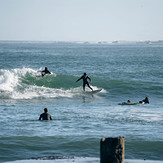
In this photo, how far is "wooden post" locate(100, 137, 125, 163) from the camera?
693cm

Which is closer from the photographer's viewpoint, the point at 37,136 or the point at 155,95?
the point at 37,136

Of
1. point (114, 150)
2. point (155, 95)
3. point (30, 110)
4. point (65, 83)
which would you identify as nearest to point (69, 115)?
point (30, 110)

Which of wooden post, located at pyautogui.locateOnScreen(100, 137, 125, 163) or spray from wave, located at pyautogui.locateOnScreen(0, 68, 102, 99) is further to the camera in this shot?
spray from wave, located at pyautogui.locateOnScreen(0, 68, 102, 99)

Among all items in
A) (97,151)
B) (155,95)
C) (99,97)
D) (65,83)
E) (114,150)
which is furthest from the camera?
(65,83)

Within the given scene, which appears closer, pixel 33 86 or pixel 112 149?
pixel 112 149

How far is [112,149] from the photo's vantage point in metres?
7.02

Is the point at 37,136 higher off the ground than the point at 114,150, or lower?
lower

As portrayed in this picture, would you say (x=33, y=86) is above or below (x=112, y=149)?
below

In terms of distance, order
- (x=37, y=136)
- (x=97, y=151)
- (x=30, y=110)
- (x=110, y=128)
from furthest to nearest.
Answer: (x=30, y=110), (x=110, y=128), (x=37, y=136), (x=97, y=151)

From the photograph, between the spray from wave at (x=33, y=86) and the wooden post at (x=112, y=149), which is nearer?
the wooden post at (x=112, y=149)

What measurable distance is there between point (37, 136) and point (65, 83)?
2113 cm

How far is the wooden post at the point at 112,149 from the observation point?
6.93m

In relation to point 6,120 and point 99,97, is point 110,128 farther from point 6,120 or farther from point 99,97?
point 99,97

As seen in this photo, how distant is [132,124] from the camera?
1481 centimetres
